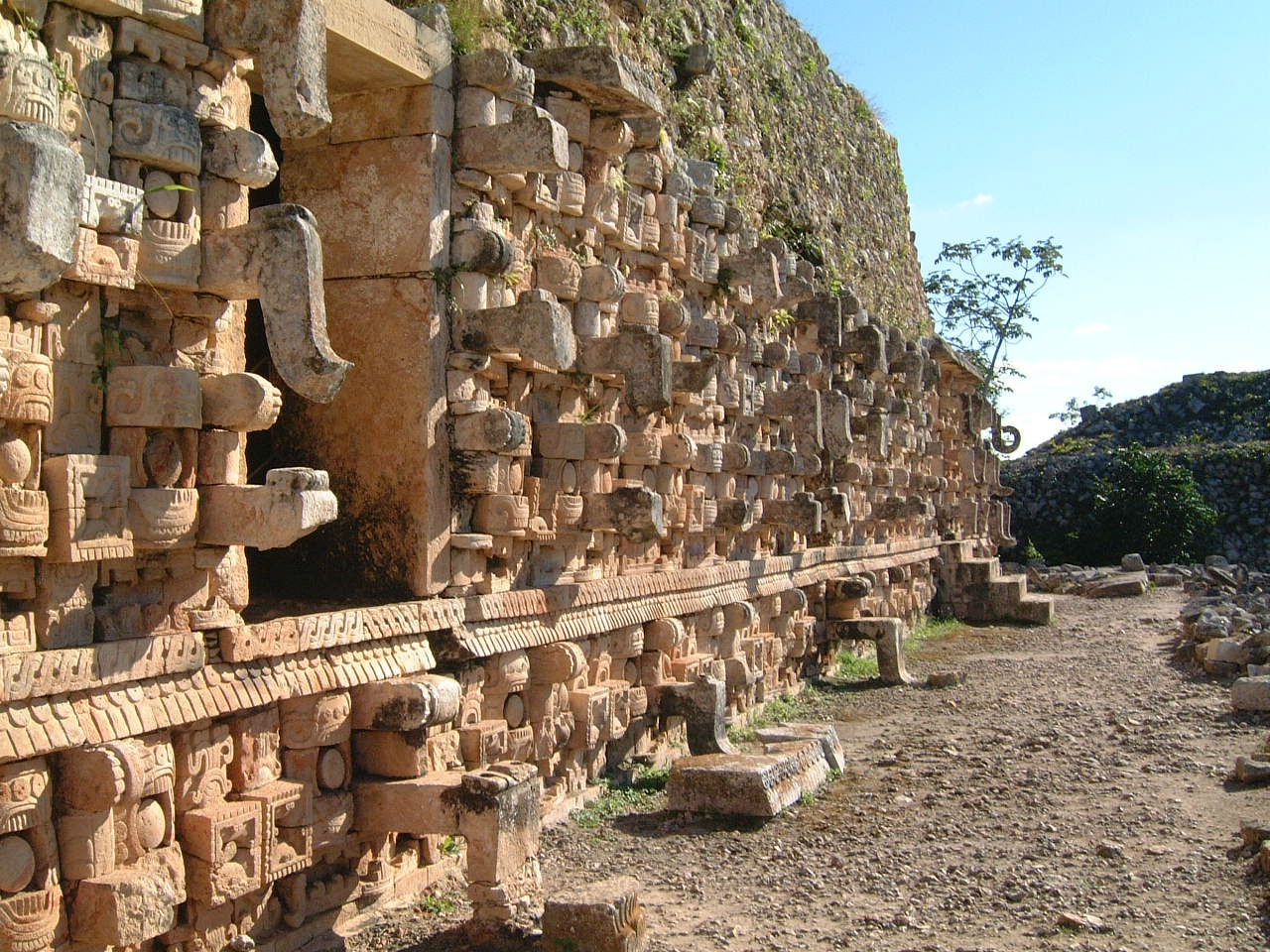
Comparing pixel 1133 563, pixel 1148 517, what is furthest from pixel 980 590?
pixel 1148 517

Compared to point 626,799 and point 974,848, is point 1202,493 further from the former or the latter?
point 626,799

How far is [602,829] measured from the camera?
6.55m

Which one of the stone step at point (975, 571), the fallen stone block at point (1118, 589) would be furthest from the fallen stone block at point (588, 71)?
the fallen stone block at point (1118, 589)

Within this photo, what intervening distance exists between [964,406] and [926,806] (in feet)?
35.8

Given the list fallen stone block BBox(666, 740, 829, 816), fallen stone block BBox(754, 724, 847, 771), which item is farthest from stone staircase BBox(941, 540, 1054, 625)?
fallen stone block BBox(666, 740, 829, 816)

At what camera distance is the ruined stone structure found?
154 inches

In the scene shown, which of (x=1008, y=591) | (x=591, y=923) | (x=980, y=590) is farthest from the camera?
(x=980, y=590)

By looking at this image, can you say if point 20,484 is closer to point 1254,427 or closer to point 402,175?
point 402,175

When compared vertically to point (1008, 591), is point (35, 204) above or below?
above

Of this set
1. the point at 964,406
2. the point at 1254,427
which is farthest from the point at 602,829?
the point at 1254,427

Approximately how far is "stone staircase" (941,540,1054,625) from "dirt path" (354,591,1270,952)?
5.73 meters

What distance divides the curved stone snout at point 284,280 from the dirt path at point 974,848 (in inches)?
88.6

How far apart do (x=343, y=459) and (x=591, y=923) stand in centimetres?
248

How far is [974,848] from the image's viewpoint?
6.30 meters
